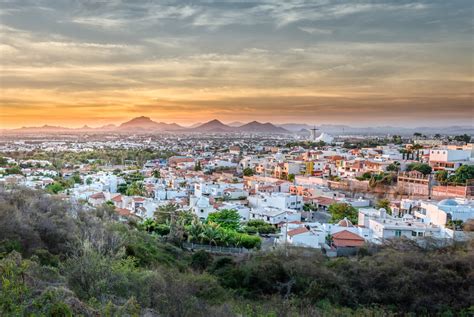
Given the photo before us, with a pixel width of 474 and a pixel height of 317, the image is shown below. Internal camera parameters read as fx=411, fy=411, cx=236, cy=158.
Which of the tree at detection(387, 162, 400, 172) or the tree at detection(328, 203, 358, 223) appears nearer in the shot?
the tree at detection(328, 203, 358, 223)

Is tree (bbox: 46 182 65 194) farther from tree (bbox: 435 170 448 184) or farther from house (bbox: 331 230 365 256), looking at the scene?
tree (bbox: 435 170 448 184)

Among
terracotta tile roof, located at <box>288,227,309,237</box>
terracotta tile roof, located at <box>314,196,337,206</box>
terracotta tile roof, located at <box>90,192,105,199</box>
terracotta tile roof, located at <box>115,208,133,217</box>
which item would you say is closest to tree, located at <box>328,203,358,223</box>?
terracotta tile roof, located at <box>314,196,337,206</box>

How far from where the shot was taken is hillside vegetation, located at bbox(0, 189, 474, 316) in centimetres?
857

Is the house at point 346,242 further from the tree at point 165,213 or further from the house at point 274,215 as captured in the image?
the tree at point 165,213

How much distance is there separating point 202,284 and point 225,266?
399 centimetres

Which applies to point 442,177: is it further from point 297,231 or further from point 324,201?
point 297,231

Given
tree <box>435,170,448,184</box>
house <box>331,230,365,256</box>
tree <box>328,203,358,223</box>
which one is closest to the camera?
house <box>331,230,365,256</box>

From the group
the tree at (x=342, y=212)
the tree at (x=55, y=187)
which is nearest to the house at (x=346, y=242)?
the tree at (x=342, y=212)

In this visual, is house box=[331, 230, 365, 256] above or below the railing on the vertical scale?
above

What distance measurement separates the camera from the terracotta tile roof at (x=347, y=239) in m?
20.3

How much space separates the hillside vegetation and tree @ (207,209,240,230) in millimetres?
7331

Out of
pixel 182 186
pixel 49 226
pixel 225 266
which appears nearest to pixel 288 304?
pixel 225 266

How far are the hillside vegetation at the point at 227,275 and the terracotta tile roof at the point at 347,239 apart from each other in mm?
3481

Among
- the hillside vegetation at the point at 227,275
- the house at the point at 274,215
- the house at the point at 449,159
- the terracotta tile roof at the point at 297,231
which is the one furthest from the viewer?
the house at the point at 449,159
